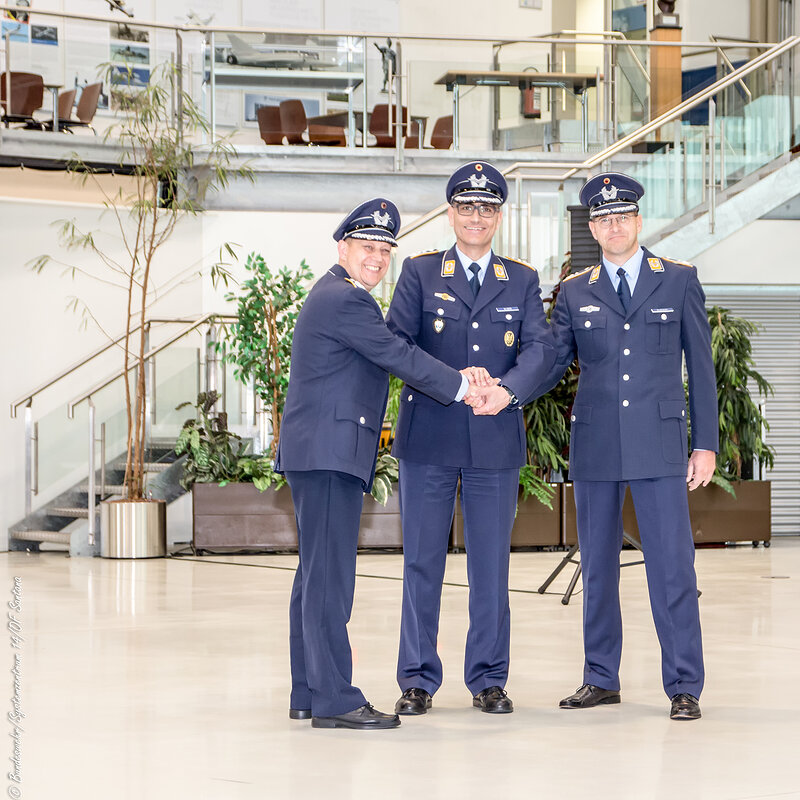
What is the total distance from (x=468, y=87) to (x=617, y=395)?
26.2ft

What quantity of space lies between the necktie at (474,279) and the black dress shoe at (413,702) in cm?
121

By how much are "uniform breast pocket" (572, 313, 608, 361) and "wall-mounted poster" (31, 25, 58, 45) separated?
7.72m

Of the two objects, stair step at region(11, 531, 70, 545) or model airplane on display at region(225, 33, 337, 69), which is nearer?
stair step at region(11, 531, 70, 545)

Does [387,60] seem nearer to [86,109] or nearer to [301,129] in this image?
[301,129]

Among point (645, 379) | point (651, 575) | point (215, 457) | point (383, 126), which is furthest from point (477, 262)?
point (383, 126)

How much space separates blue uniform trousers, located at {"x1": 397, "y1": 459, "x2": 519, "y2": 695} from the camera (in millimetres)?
4074

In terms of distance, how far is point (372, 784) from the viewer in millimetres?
3172

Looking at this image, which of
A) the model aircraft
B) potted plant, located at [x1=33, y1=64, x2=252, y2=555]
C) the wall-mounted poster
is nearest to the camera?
potted plant, located at [x1=33, y1=64, x2=252, y2=555]

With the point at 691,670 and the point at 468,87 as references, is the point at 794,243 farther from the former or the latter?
the point at 691,670

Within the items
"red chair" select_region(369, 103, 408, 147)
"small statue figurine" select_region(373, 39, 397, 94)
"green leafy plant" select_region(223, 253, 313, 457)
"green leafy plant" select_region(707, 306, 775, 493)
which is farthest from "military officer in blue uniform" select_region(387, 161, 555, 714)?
"small statue figurine" select_region(373, 39, 397, 94)

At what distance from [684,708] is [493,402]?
103 centimetres

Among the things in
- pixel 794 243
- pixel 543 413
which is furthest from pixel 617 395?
pixel 794 243

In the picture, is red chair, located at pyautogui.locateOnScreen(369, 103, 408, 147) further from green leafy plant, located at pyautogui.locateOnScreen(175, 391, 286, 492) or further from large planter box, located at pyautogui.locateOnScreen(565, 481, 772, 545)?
large planter box, located at pyautogui.locateOnScreen(565, 481, 772, 545)

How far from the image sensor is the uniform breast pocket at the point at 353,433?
12.3 ft
